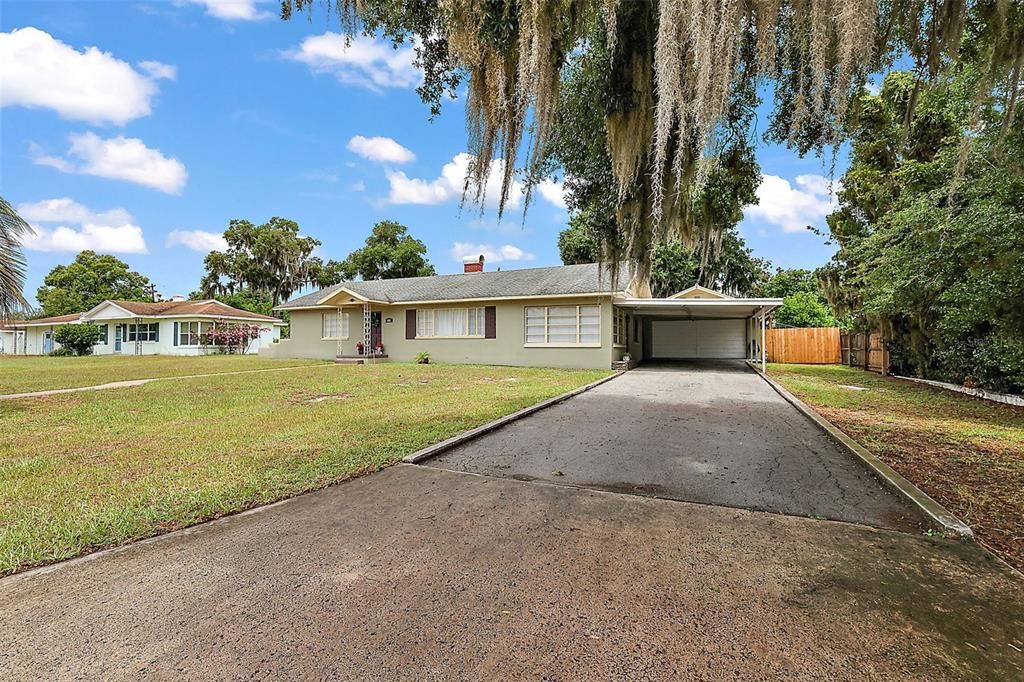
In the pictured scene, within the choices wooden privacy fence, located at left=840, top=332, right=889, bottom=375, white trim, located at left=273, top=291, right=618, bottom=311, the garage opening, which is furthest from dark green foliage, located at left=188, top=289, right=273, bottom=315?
wooden privacy fence, located at left=840, top=332, right=889, bottom=375

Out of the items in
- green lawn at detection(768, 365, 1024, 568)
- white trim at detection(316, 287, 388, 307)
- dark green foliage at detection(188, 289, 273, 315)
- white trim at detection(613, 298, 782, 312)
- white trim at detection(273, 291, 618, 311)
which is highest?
dark green foliage at detection(188, 289, 273, 315)

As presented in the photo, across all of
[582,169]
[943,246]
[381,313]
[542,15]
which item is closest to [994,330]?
[943,246]

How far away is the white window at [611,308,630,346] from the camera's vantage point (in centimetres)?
1564

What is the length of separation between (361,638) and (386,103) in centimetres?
1052

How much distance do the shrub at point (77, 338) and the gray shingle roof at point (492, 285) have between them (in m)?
17.2

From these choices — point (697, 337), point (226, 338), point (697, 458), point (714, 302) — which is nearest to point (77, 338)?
point (226, 338)

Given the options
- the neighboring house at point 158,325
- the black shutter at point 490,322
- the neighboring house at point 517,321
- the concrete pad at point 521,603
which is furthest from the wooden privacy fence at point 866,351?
the neighboring house at point 158,325

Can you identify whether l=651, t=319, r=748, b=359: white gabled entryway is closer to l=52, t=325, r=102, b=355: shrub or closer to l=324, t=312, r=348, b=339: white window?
l=324, t=312, r=348, b=339: white window

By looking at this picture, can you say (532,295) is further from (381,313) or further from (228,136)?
(228,136)

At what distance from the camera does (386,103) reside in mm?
9977

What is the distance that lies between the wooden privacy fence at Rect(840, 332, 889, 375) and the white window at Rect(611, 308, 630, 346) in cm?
797

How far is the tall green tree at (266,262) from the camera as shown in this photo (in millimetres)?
37159

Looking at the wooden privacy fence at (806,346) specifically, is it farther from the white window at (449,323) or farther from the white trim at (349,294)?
the white trim at (349,294)

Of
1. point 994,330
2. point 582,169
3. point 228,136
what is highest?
point 228,136
